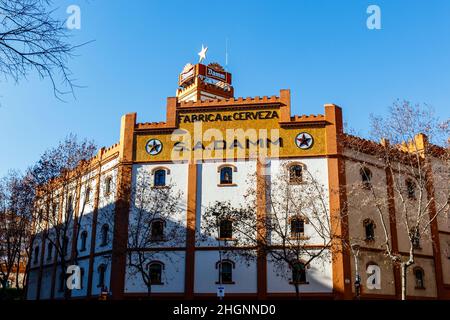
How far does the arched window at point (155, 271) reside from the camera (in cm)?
3120

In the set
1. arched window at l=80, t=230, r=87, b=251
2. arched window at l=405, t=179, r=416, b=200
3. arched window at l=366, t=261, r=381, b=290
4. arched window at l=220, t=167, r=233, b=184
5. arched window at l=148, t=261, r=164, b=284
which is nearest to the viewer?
arched window at l=366, t=261, r=381, b=290

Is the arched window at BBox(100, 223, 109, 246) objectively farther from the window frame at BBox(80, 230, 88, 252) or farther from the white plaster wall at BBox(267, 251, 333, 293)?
the white plaster wall at BBox(267, 251, 333, 293)

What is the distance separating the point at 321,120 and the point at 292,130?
2.02 m

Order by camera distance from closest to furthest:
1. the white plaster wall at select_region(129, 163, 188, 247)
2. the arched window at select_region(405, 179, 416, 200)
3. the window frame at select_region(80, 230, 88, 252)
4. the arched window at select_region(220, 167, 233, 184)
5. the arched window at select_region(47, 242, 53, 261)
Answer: the white plaster wall at select_region(129, 163, 188, 247) < the arched window at select_region(220, 167, 233, 184) < the arched window at select_region(405, 179, 416, 200) < the window frame at select_region(80, 230, 88, 252) < the arched window at select_region(47, 242, 53, 261)

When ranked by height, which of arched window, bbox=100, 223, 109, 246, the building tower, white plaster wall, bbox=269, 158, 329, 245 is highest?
the building tower

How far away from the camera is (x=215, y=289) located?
3016 centimetres

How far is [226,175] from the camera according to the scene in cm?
3256

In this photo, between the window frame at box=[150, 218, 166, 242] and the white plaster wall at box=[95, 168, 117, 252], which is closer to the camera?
the window frame at box=[150, 218, 166, 242]

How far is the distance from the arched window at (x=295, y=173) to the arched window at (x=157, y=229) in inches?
357

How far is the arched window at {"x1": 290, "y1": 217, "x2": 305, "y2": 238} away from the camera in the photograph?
30656 millimetres

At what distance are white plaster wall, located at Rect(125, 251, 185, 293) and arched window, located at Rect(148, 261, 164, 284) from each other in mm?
251

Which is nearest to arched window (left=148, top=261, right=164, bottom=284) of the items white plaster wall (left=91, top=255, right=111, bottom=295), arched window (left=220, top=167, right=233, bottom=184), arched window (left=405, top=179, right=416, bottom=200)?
white plaster wall (left=91, top=255, right=111, bottom=295)
